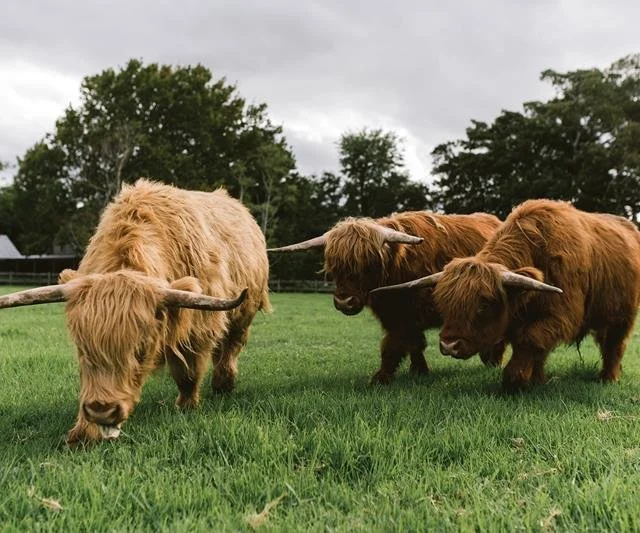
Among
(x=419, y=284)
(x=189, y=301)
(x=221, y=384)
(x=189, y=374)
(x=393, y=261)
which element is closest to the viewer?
(x=189, y=301)

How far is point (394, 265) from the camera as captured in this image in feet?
20.7

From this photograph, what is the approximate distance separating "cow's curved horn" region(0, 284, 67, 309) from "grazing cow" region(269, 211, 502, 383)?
2.83 m

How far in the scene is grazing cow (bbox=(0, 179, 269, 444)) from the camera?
11.7 feet

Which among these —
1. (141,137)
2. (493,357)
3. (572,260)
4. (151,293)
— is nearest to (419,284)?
(572,260)

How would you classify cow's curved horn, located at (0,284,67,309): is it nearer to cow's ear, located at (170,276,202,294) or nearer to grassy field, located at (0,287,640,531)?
cow's ear, located at (170,276,202,294)

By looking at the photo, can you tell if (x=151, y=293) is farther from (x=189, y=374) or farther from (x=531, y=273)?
(x=531, y=273)

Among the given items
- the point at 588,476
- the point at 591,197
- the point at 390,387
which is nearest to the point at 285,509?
the point at 588,476

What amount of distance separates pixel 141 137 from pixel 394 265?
29824 mm

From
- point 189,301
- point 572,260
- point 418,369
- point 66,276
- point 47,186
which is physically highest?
point 47,186

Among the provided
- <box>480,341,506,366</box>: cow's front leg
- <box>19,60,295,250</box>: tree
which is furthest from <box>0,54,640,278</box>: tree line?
<box>480,341,506,366</box>: cow's front leg

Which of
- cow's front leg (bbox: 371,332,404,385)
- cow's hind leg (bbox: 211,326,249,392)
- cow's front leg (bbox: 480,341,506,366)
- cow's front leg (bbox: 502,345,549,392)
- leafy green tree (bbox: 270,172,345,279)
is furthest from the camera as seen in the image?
leafy green tree (bbox: 270,172,345,279)

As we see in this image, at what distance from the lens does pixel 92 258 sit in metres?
4.41

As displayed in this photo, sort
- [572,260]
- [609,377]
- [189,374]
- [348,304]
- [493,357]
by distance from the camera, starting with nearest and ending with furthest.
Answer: [189,374] < [572,260] < [348,304] < [609,377] < [493,357]

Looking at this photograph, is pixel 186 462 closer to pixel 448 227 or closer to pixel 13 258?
Result: pixel 448 227
